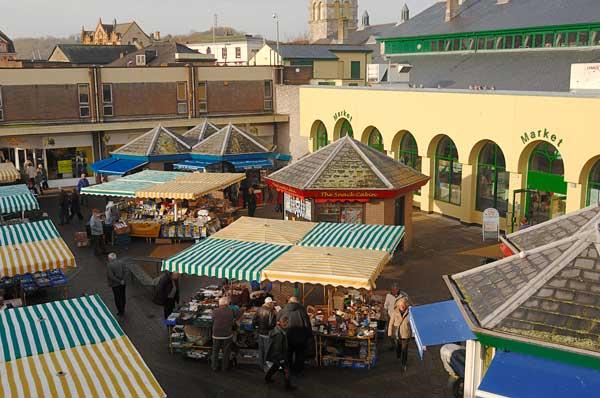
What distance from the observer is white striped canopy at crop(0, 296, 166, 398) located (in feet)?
24.0

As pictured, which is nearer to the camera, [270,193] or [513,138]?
[513,138]

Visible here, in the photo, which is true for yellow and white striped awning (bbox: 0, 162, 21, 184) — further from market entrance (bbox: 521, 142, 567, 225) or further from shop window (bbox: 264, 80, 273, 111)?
market entrance (bbox: 521, 142, 567, 225)

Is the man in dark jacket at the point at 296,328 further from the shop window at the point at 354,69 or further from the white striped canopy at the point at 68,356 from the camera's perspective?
the shop window at the point at 354,69

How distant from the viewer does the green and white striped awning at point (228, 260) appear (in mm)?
11781

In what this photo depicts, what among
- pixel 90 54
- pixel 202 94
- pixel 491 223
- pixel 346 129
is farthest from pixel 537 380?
pixel 90 54

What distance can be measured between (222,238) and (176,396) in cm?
412

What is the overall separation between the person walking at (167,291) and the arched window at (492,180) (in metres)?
12.7

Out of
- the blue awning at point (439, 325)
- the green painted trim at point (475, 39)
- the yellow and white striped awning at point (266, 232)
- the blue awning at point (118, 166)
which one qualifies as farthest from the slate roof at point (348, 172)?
the green painted trim at point (475, 39)

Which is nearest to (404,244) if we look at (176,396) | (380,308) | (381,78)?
(380,308)

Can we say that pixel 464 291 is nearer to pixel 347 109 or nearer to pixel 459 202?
pixel 459 202

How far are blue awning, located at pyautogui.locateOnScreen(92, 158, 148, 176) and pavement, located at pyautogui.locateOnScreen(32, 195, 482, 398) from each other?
5824mm

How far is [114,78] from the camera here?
32.1 meters


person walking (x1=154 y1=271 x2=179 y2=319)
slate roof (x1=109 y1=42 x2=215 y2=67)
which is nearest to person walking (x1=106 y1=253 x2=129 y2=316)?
person walking (x1=154 y1=271 x2=179 y2=319)

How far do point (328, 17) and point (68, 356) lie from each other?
90552 millimetres
